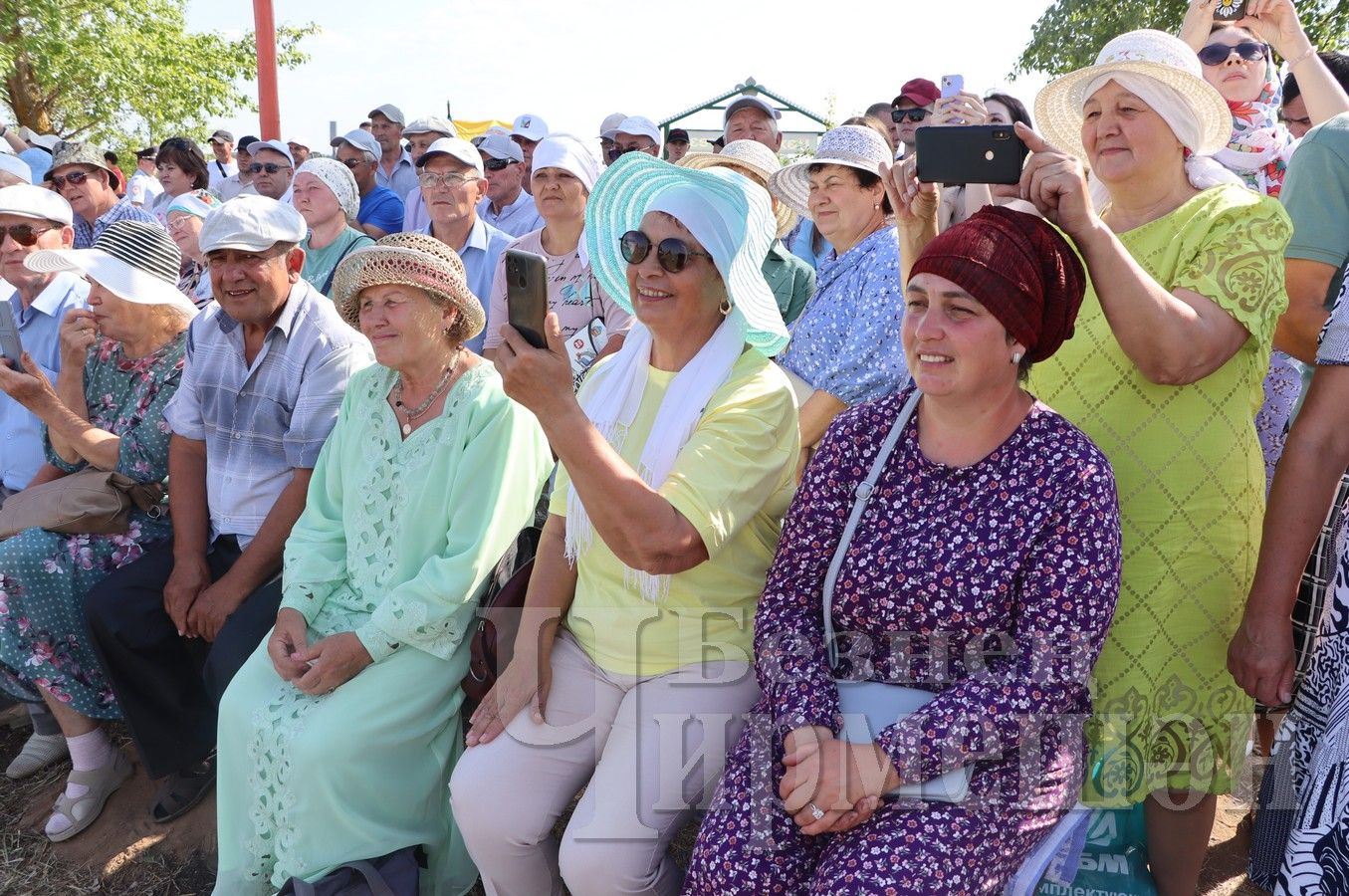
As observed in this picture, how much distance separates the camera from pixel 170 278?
374cm

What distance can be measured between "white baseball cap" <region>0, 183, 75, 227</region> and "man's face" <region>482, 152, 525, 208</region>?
11.0 feet

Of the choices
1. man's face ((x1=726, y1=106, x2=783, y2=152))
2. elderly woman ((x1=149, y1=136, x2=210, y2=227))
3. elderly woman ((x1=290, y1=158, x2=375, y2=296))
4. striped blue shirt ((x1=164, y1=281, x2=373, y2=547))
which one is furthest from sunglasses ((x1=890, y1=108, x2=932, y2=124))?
elderly woman ((x1=149, y1=136, x2=210, y2=227))

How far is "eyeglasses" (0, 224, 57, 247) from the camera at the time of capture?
14.1 ft

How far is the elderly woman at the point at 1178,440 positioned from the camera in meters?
2.05

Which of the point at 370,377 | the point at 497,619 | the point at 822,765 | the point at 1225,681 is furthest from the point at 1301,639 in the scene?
the point at 370,377

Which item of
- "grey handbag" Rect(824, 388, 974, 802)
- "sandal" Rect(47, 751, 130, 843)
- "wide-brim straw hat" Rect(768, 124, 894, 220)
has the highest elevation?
"wide-brim straw hat" Rect(768, 124, 894, 220)

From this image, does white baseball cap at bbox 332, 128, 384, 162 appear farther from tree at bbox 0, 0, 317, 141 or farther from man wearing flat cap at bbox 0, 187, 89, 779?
tree at bbox 0, 0, 317, 141

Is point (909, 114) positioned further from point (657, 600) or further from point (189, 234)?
point (189, 234)

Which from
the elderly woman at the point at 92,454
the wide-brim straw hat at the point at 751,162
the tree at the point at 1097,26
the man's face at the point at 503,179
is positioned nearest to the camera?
the elderly woman at the point at 92,454

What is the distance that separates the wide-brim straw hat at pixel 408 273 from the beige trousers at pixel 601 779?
1.16 meters

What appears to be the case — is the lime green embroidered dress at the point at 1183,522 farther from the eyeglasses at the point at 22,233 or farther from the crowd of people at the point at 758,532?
the eyeglasses at the point at 22,233

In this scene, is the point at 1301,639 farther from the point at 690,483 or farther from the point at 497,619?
the point at 497,619

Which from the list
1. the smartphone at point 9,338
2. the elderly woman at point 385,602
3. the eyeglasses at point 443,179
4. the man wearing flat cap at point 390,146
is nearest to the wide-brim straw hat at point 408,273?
the elderly woman at point 385,602

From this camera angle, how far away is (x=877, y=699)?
6.44ft
